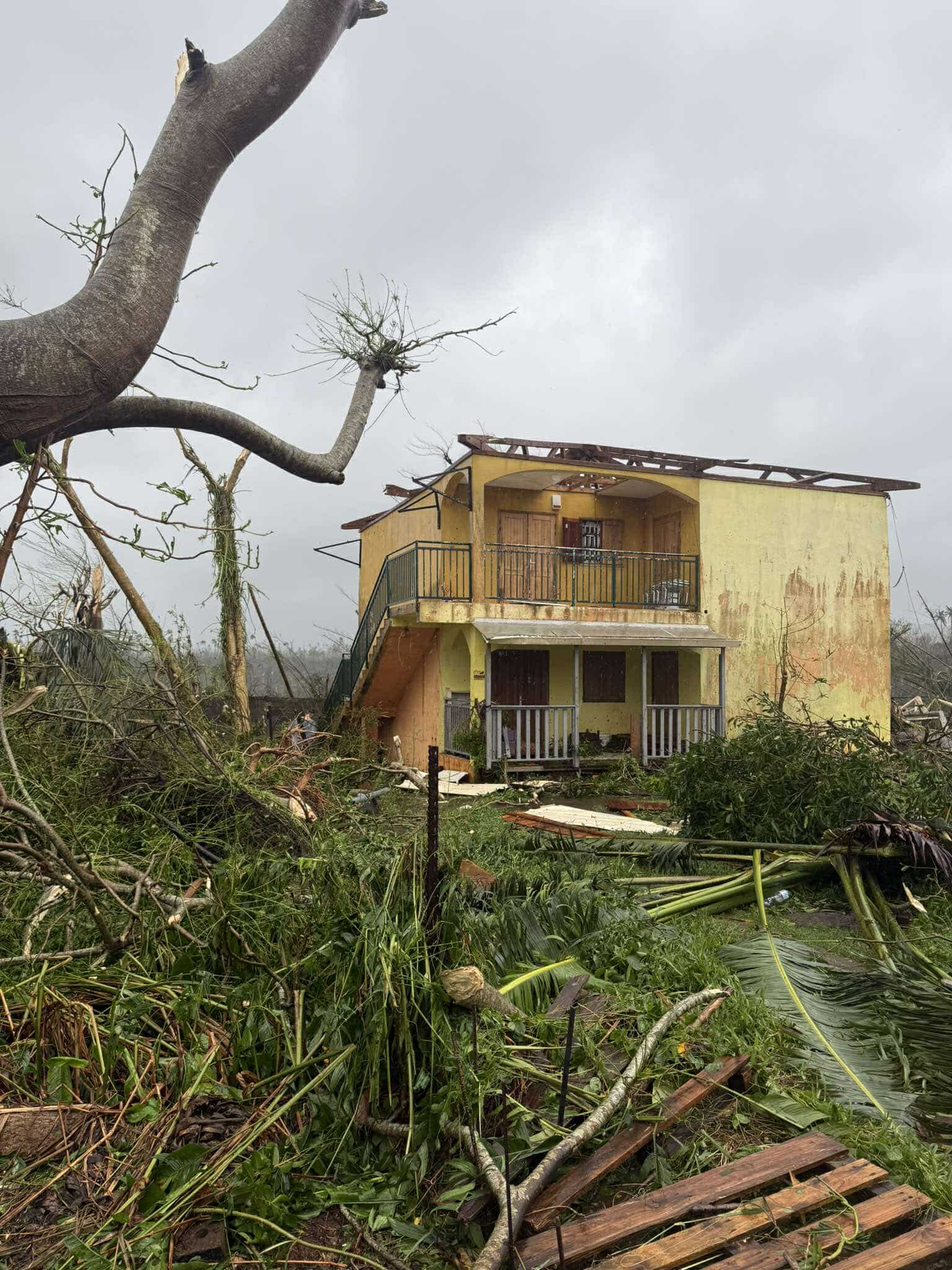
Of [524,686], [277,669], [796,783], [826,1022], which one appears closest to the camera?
[826,1022]

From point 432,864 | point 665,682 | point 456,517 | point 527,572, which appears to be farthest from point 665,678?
point 432,864

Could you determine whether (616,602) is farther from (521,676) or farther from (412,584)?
(412,584)

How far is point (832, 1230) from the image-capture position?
2.50 m

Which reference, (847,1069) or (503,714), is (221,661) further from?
(847,1069)

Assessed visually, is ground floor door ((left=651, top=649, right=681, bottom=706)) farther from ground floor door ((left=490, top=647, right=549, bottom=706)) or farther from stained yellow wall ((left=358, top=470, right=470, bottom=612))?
stained yellow wall ((left=358, top=470, right=470, bottom=612))

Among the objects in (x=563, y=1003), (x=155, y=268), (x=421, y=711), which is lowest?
(x=563, y=1003)

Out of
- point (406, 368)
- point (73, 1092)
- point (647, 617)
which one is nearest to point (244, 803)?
point (73, 1092)

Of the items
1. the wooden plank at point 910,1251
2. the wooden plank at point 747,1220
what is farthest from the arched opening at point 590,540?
the wooden plank at point 910,1251

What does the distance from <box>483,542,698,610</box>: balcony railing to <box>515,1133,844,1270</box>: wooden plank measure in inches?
514

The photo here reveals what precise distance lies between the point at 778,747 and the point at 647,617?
921cm

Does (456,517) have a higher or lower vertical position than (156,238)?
higher

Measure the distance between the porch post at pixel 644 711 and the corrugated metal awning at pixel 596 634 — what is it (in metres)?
0.30

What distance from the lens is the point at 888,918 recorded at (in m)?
5.43

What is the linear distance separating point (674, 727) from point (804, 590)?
4.20 metres
